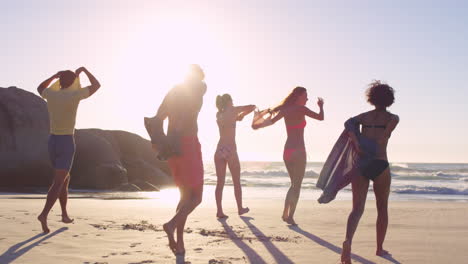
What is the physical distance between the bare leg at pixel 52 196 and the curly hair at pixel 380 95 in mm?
3810

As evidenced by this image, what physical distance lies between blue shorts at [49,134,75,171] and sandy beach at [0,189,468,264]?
0.82 m

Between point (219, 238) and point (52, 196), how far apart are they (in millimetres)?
2097

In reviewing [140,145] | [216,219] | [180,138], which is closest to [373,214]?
[216,219]

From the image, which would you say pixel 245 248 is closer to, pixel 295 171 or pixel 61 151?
pixel 61 151

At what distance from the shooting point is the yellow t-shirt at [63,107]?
695 cm

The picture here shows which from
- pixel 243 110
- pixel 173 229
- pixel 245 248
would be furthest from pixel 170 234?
pixel 243 110

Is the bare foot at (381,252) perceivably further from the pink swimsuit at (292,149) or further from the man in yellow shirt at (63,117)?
the man in yellow shirt at (63,117)

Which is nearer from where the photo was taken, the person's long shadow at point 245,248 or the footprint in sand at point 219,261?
the footprint in sand at point 219,261

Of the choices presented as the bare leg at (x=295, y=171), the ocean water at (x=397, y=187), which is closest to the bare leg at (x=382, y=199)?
the bare leg at (x=295, y=171)

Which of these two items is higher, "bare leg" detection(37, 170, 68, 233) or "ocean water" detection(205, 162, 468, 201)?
"bare leg" detection(37, 170, 68, 233)

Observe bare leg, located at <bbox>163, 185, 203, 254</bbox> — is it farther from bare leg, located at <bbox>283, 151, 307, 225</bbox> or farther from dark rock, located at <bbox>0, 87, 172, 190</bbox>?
dark rock, located at <bbox>0, 87, 172, 190</bbox>

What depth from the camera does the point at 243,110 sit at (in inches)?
359

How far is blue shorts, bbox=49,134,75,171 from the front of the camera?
6.89 metres

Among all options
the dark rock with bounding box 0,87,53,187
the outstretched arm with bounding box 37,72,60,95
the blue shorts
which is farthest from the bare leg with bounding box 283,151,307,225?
the dark rock with bounding box 0,87,53,187
